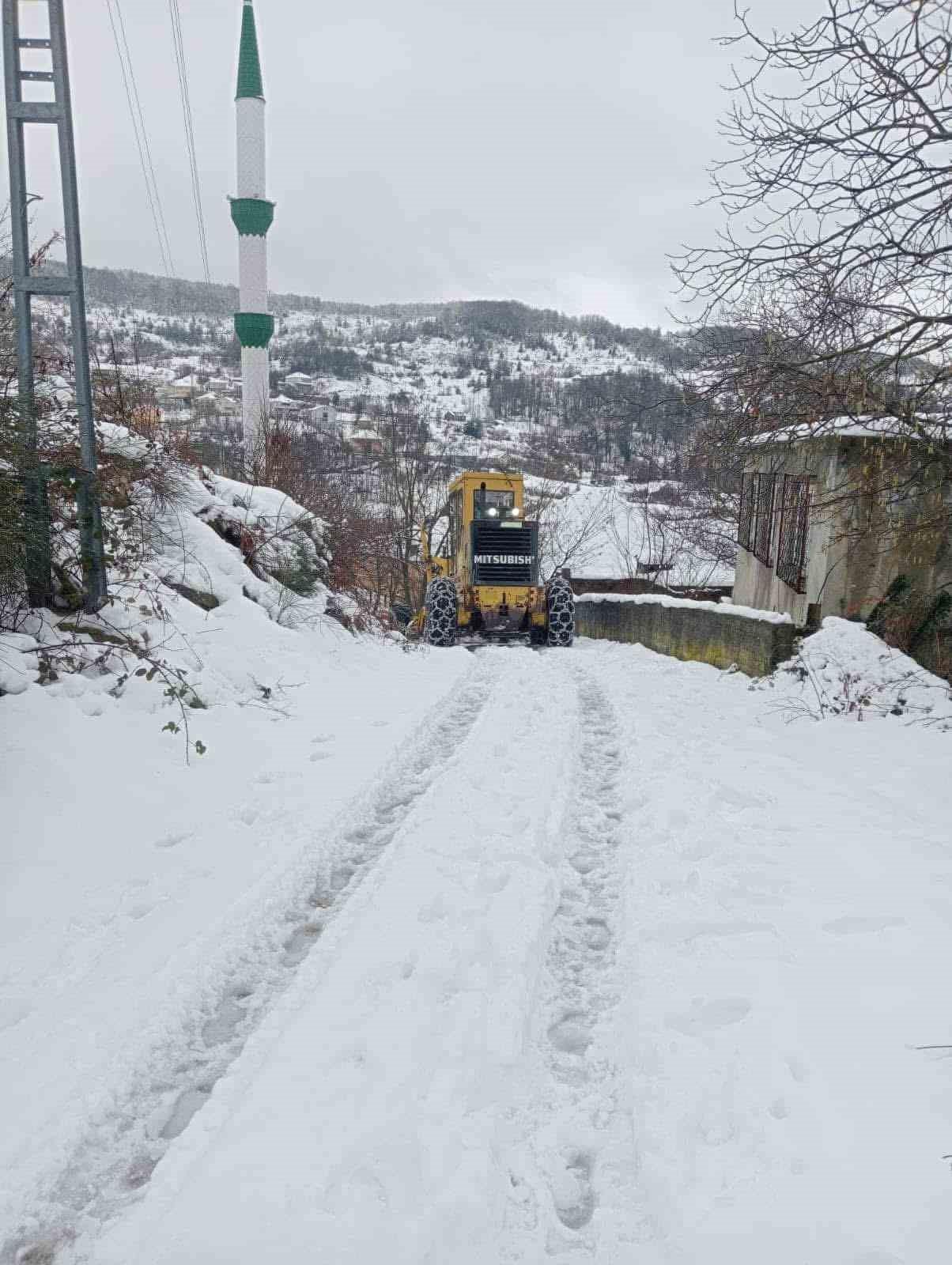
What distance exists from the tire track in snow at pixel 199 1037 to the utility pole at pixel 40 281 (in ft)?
10.5

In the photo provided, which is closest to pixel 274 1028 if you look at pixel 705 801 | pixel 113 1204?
pixel 113 1204

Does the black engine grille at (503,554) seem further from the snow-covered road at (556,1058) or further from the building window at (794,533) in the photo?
the snow-covered road at (556,1058)

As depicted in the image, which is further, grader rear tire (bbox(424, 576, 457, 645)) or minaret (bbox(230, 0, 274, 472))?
minaret (bbox(230, 0, 274, 472))

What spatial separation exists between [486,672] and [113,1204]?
9.52 m

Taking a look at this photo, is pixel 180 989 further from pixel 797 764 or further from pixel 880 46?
pixel 880 46

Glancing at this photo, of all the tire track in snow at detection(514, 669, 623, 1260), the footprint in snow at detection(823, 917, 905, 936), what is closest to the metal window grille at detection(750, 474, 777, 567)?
the tire track in snow at detection(514, 669, 623, 1260)

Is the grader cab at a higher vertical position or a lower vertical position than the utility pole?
lower

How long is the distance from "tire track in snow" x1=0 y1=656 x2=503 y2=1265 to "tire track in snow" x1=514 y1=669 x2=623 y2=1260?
121cm

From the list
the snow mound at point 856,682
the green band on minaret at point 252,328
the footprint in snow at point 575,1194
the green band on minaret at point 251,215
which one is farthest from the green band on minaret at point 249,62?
the footprint in snow at point 575,1194

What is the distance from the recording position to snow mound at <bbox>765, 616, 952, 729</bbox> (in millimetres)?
7852

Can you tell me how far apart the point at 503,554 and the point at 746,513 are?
17.9 feet

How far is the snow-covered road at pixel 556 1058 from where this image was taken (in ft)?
7.80

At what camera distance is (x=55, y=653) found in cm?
610

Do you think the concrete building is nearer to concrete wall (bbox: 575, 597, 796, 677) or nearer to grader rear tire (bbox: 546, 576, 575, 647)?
concrete wall (bbox: 575, 597, 796, 677)
